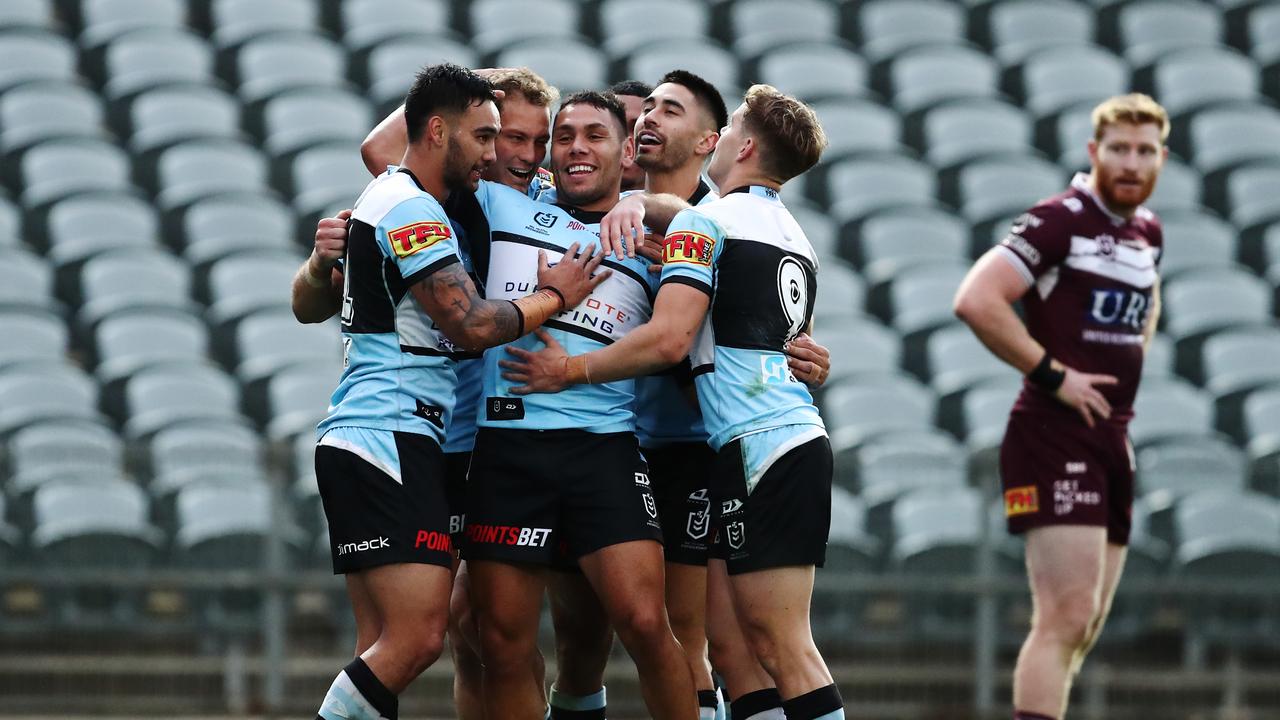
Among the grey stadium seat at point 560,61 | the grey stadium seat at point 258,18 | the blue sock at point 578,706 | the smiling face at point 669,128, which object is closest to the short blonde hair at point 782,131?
the smiling face at point 669,128

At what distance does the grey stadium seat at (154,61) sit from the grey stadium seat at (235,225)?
2.32 meters

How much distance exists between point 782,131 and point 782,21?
11.6 meters

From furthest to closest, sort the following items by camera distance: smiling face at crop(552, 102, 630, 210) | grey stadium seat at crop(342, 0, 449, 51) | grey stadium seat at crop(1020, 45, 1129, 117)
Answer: grey stadium seat at crop(342, 0, 449, 51) < grey stadium seat at crop(1020, 45, 1129, 117) < smiling face at crop(552, 102, 630, 210)

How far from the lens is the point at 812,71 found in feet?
50.2

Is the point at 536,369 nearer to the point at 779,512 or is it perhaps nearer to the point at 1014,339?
the point at 779,512

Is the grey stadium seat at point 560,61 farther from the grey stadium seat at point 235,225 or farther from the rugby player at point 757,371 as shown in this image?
the rugby player at point 757,371

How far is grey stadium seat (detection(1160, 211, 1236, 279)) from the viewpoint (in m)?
13.2

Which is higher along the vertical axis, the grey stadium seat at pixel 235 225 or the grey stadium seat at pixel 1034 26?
the grey stadium seat at pixel 1034 26

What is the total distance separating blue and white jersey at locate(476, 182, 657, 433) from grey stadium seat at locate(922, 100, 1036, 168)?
953 centimetres

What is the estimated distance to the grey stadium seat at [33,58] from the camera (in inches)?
584

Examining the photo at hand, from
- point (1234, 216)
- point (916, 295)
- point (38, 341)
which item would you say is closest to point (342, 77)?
point (38, 341)

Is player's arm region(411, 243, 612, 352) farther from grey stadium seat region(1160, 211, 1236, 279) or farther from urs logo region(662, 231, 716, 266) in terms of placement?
grey stadium seat region(1160, 211, 1236, 279)

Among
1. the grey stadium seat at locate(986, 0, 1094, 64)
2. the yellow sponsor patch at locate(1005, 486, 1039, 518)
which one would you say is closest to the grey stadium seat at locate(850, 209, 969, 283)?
the grey stadium seat at locate(986, 0, 1094, 64)

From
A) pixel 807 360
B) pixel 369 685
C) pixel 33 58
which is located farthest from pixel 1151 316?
pixel 33 58
